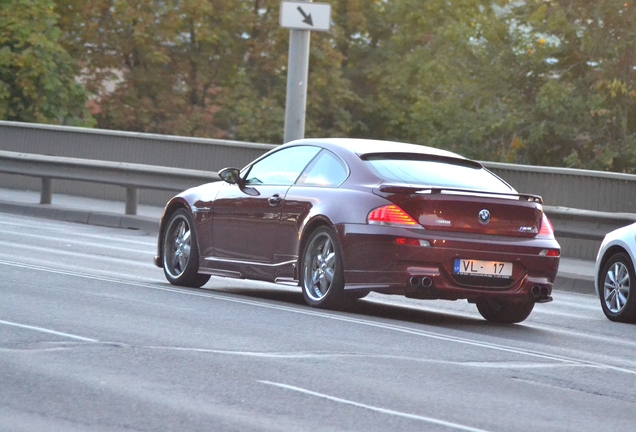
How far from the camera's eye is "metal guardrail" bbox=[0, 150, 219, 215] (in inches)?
849

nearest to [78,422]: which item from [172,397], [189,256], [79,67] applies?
[172,397]

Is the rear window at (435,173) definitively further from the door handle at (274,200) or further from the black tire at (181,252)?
the black tire at (181,252)

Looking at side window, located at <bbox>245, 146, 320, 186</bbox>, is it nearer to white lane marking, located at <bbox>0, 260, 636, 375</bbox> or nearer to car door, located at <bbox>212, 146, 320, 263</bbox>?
car door, located at <bbox>212, 146, 320, 263</bbox>

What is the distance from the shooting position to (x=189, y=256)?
41.5 ft

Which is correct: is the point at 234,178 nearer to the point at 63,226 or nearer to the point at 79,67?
the point at 63,226

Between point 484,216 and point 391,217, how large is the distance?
670 millimetres

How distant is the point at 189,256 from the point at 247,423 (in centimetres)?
630

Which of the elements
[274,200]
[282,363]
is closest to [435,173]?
[274,200]

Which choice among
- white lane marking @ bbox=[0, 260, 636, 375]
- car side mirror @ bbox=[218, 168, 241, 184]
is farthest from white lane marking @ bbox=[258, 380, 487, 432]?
car side mirror @ bbox=[218, 168, 241, 184]

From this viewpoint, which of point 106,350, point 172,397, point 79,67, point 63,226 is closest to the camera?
point 172,397

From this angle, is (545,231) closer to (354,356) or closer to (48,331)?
(354,356)

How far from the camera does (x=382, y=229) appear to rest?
10.5m

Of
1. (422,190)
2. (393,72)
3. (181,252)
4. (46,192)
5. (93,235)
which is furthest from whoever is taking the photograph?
(393,72)

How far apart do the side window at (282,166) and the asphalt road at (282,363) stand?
0.96 m
